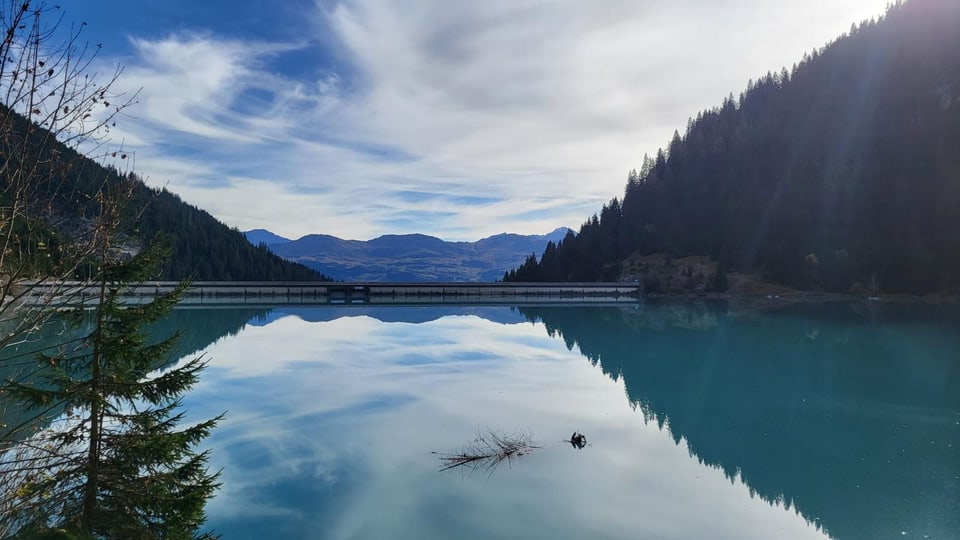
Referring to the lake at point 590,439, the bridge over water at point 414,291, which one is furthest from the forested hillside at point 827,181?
the lake at point 590,439

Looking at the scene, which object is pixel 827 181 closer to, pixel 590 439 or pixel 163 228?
pixel 163 228

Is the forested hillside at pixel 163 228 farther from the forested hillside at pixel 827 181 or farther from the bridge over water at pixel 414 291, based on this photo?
the forested hillside at pixel 827 181

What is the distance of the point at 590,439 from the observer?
53.6 ft

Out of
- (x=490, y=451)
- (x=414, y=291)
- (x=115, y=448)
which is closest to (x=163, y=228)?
(x=490, y=451)

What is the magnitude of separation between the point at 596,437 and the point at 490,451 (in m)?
3.52

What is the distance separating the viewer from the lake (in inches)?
436

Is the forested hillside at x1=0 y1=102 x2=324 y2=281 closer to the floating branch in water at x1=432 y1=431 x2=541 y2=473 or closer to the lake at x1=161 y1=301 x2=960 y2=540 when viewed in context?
the lake at x1=161 y1=301 x2=960 y2=540

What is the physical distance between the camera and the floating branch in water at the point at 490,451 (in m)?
14.0

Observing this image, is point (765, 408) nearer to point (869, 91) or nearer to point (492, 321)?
point (492, 321)

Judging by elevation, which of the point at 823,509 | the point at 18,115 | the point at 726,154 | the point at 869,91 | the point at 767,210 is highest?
the point at 869,91

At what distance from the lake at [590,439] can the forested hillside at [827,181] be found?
212ft

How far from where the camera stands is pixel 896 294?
86.0m

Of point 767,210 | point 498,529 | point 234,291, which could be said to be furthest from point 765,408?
point 767,210

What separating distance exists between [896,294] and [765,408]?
83066mm
